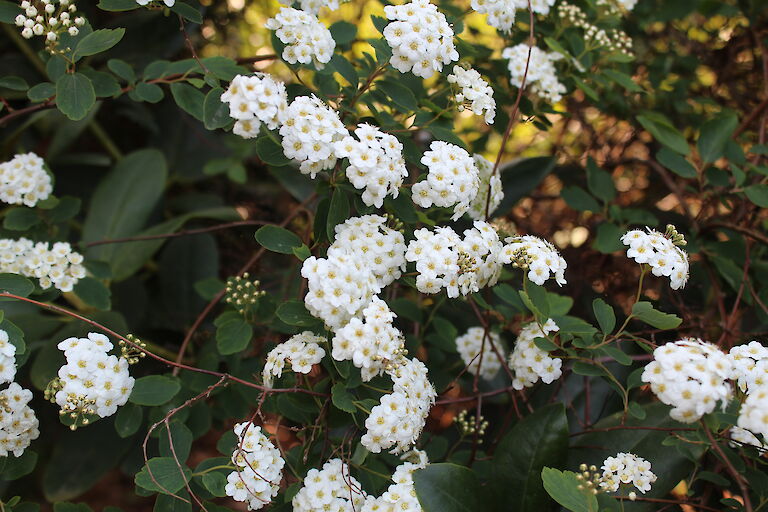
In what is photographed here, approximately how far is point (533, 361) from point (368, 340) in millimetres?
430

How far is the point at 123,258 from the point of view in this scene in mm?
2203

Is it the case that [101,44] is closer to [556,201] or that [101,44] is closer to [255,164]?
[255,164]

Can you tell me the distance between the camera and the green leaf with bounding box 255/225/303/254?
4.59 ft

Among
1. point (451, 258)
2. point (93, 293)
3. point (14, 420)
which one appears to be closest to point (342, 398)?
point (451, 258)

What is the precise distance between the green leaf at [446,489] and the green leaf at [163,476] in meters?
0.44

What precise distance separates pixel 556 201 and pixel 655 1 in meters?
0.78

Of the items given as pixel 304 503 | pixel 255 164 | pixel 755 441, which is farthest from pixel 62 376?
pixel 255 164

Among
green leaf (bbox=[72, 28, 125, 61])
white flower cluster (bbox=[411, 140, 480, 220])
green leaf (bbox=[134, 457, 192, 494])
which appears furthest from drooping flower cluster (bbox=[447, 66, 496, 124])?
green leaf (bbox=[134, 457, 192, 494])

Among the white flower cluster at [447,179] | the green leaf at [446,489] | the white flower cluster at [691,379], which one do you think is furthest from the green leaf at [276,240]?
the white flower cluster at [691,379]

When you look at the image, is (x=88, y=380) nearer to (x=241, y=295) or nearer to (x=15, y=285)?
(x=15, y=285)

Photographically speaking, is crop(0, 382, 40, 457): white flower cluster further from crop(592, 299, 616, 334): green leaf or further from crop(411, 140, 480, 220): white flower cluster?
crop(592, 299, 616, 334): green leaf

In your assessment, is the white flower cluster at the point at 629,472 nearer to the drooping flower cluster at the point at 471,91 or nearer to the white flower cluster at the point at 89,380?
the drooping flower cluster at the point at 471,91

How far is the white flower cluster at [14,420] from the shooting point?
1.34 meters

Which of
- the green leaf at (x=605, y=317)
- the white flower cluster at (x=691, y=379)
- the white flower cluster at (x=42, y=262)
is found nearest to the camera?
the white flower cluster at (x=691, y=379)
